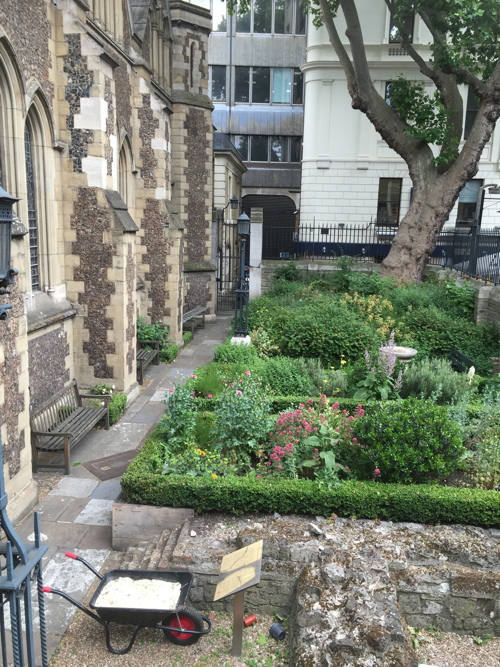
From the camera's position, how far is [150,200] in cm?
1357

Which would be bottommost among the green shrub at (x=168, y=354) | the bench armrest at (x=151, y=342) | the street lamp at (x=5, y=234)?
the green shrub at (x=168, y=354)

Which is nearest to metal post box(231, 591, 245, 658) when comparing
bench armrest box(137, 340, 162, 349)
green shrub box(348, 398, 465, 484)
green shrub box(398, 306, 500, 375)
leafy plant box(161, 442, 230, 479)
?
leafy plant box(161, 442, 230, 479)

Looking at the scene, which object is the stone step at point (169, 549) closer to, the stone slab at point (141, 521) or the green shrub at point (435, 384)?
the stone slab at point (141, 521)

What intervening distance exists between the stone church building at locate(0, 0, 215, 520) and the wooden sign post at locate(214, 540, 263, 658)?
3073 mm

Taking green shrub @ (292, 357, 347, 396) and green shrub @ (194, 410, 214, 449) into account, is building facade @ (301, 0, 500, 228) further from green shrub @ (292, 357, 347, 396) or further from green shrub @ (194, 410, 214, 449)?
green shrub @ (194, 410, 214, 449)

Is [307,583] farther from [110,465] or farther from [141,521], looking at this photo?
[110,465]

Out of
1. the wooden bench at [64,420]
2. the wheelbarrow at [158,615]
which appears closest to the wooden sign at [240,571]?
the wheelbarrow at [158,615]

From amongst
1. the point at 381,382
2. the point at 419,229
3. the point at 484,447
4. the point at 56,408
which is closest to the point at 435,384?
the point at 381,382

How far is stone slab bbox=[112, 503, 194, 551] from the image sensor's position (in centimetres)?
579

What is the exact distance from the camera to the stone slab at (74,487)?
701 cm

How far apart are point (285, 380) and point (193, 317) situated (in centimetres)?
786

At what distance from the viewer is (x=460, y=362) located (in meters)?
11.8

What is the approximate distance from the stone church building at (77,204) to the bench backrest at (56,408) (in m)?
0.30

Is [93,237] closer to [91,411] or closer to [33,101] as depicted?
[33,101]
